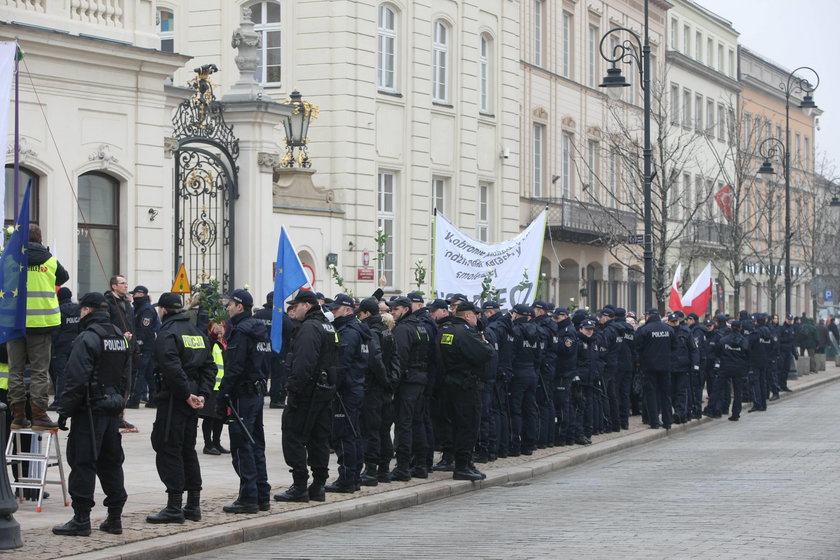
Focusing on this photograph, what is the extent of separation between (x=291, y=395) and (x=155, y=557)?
2.62 metres

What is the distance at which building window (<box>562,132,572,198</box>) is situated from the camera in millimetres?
47000

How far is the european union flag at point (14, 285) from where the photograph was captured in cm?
1180

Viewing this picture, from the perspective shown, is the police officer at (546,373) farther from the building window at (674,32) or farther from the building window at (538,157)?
the building window at (674,32)

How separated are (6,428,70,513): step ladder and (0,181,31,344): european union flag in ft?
3.89

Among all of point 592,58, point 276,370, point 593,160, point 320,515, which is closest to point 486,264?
point 276,370

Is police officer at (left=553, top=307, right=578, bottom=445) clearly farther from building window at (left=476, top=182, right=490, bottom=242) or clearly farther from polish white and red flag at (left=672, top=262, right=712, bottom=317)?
building window at (left=476, top=182, right=490, bottom=242)

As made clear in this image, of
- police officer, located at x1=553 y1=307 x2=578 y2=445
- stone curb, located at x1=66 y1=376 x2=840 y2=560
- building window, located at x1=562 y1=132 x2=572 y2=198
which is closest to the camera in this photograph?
stone curb, located at x1=66 y1=376 x2=840 y2=560

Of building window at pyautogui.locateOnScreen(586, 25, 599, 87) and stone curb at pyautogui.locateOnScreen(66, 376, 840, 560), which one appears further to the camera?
building window at pyautogui.locateOnScreen(586, 25, 599, 87)

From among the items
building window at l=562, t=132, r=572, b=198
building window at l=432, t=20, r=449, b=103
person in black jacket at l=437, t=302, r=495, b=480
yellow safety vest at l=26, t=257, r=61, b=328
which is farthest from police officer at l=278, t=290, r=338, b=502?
building window at l=562, t=132, r=572, b=198

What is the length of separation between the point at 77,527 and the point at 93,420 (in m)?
0.81

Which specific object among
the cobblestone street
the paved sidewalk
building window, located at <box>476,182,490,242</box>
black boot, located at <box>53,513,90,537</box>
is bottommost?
the cobblestone street

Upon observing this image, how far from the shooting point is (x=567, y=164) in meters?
47.5

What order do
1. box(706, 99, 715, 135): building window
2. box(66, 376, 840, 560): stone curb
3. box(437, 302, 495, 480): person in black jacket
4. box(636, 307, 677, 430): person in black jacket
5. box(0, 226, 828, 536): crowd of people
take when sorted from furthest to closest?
box(706, 99, 715, 135): building window → box(636, 307, 677, 430): person in black jacket → box(437, 302, 495, 480): person in black jacket → box(0, 226, 828, 536): crowd of people → box(66, 376, 840, 560): stone curb

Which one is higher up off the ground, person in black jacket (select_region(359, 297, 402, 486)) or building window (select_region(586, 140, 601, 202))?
building window (select_region(586, 140, 601, 202))
